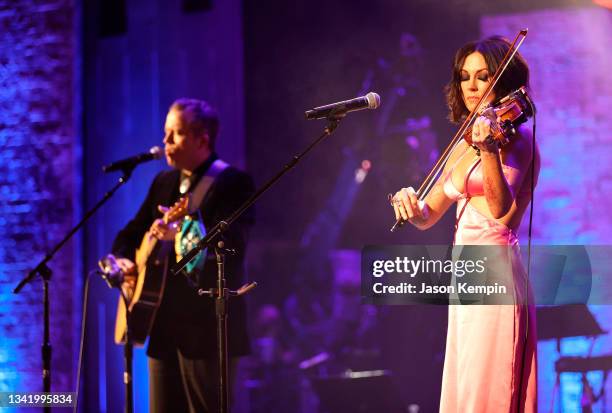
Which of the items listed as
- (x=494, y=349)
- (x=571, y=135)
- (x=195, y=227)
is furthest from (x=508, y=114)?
(x=571, y=135)

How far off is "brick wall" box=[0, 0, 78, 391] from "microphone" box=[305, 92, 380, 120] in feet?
9.45

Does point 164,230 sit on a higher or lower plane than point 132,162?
lower

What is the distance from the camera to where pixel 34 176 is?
5133 millimetres

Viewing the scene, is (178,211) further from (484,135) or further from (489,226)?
(484,135)

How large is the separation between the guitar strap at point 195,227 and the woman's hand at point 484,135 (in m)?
1.45

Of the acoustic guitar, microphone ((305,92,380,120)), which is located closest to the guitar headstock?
the acoustic guitar

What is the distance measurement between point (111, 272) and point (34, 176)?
5.73ft

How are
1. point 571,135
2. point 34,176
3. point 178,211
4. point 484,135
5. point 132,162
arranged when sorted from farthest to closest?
point 34,176 < point 571,135 < point 132,162 < point 178,211 < point 484,135

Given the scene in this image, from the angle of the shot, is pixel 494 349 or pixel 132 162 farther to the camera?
pixel 132 162

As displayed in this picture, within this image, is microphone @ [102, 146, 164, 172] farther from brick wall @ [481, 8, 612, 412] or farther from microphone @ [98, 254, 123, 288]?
brick wall @ [481, 8, 612, 412]

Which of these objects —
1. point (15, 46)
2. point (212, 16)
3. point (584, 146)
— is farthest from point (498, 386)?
point (15, 46)

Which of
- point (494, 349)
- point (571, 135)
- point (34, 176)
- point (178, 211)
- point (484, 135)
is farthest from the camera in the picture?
point (34, 176)

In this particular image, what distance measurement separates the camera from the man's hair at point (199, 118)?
3688mm

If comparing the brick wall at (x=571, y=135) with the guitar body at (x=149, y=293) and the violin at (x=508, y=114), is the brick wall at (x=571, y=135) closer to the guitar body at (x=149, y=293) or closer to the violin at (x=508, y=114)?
the violin at (x=508, y=114)
